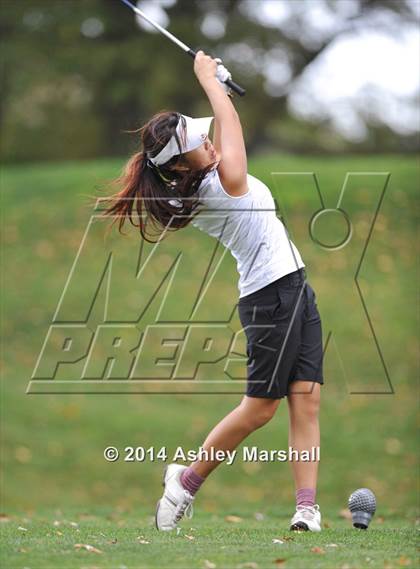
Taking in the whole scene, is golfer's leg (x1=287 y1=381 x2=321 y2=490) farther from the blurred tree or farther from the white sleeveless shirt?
the blurred tree

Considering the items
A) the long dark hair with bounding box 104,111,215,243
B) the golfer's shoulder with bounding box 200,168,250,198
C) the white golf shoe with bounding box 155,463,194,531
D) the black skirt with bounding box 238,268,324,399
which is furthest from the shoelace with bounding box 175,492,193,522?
the golfer's shoulder with bounding box 200,168,250,198

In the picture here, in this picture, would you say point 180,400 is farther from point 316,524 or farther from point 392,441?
point 316,524

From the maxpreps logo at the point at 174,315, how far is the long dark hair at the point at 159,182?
Answer: 551cm

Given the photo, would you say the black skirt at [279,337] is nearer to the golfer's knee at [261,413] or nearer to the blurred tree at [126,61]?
the golfer's knee at [261,413]

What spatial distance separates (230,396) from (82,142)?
11.2 meters

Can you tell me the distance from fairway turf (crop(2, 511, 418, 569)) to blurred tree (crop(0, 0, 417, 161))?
46.4ft

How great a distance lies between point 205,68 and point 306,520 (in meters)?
2.07

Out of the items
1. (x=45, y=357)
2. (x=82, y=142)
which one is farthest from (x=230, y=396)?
(x=82, y=142)

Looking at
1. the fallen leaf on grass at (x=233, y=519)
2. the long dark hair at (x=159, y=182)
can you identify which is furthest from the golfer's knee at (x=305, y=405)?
the fallen leaf on grass at (x=233, y=519)

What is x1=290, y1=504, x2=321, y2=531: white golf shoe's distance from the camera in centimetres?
501

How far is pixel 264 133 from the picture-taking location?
2245 cm

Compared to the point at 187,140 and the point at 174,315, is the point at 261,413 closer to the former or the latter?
the point at 187,140

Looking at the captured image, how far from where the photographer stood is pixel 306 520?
197 inches

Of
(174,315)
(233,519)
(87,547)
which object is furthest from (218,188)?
(174,315)
